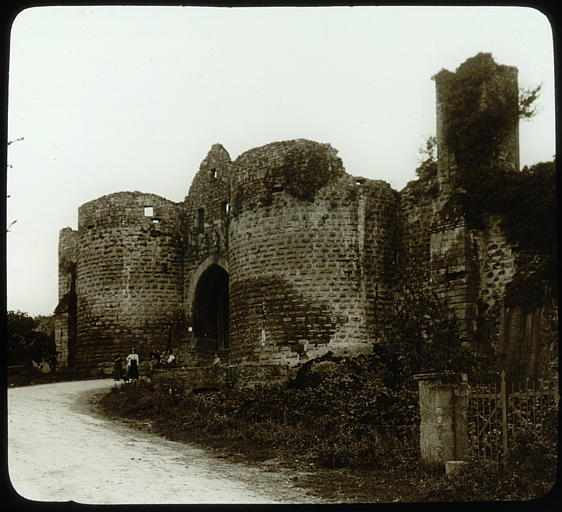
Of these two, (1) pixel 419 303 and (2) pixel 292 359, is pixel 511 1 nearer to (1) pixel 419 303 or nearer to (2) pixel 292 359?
(1) pixel 419 303

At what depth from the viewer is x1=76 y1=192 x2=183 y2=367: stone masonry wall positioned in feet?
81.7

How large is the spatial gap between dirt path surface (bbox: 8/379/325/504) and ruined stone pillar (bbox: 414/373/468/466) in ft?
6.34

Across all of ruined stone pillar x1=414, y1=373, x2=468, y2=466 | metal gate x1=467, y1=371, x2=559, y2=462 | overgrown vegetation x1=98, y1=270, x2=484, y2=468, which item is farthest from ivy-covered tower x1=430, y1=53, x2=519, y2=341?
ruined stone pillar x1=414, y1=373, x2=468, y2=466

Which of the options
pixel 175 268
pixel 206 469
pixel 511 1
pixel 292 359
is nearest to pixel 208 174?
pixel 175 268

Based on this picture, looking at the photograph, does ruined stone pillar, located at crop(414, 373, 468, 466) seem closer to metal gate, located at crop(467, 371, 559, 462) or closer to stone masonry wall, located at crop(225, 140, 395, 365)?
metal gate, located at crop(467, 371, 559, 462)

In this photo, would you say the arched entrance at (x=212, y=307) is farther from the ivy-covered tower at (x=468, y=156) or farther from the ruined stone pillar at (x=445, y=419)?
the ruined stone pillar at (x=445, y=419)

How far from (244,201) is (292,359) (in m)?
4.40

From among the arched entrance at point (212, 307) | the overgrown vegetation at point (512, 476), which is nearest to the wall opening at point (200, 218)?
the arched entrance at point (212, 307)

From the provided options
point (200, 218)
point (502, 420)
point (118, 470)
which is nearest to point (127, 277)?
point (200, 218)

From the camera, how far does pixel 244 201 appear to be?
67.9 feet

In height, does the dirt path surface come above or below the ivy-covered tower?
below

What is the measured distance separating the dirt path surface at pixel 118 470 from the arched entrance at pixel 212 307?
10.9 m

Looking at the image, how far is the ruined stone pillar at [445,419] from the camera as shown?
10750 mm

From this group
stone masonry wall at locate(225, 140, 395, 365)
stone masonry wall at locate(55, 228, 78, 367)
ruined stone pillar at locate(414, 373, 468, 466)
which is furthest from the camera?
stone masonry wall at locate(55, 228, 78, 367)
